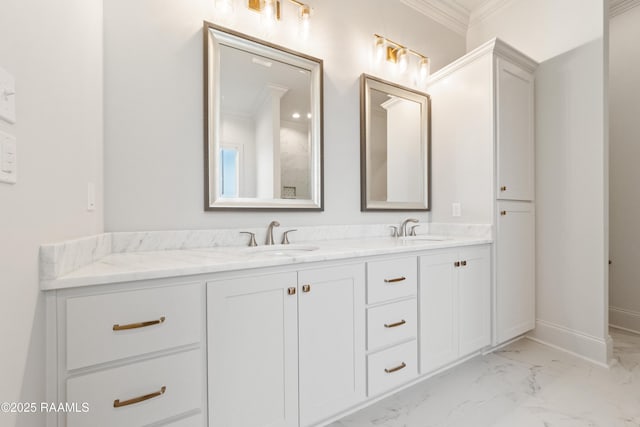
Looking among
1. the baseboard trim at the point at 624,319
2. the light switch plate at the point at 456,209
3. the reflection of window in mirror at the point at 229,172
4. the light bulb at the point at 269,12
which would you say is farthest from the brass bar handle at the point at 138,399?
the baseboard trim at the point at 624,319

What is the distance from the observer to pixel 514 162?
2.12 metres

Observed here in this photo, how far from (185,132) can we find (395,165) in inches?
61.2

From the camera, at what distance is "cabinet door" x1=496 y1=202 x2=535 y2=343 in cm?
204

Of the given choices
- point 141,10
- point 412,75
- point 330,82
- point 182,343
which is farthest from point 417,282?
point 141,10

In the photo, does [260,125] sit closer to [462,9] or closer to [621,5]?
[462,9]

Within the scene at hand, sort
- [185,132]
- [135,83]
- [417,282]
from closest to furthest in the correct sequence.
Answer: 1. [135,83]
2. [185,132]
3. [417,282]

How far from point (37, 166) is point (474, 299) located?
7.44ft

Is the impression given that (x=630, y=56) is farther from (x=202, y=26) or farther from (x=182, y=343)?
(x=182, y=343)

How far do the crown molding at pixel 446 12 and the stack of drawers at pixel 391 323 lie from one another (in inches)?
90.3

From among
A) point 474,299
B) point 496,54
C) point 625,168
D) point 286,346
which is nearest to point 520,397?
point 474,299

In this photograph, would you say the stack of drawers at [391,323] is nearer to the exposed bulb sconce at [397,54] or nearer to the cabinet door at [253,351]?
the cabinet door at [253,351]

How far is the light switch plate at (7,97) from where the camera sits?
2.16 ft

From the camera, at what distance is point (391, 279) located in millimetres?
1487

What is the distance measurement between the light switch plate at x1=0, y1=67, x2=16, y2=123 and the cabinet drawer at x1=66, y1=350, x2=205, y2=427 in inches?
29.1
